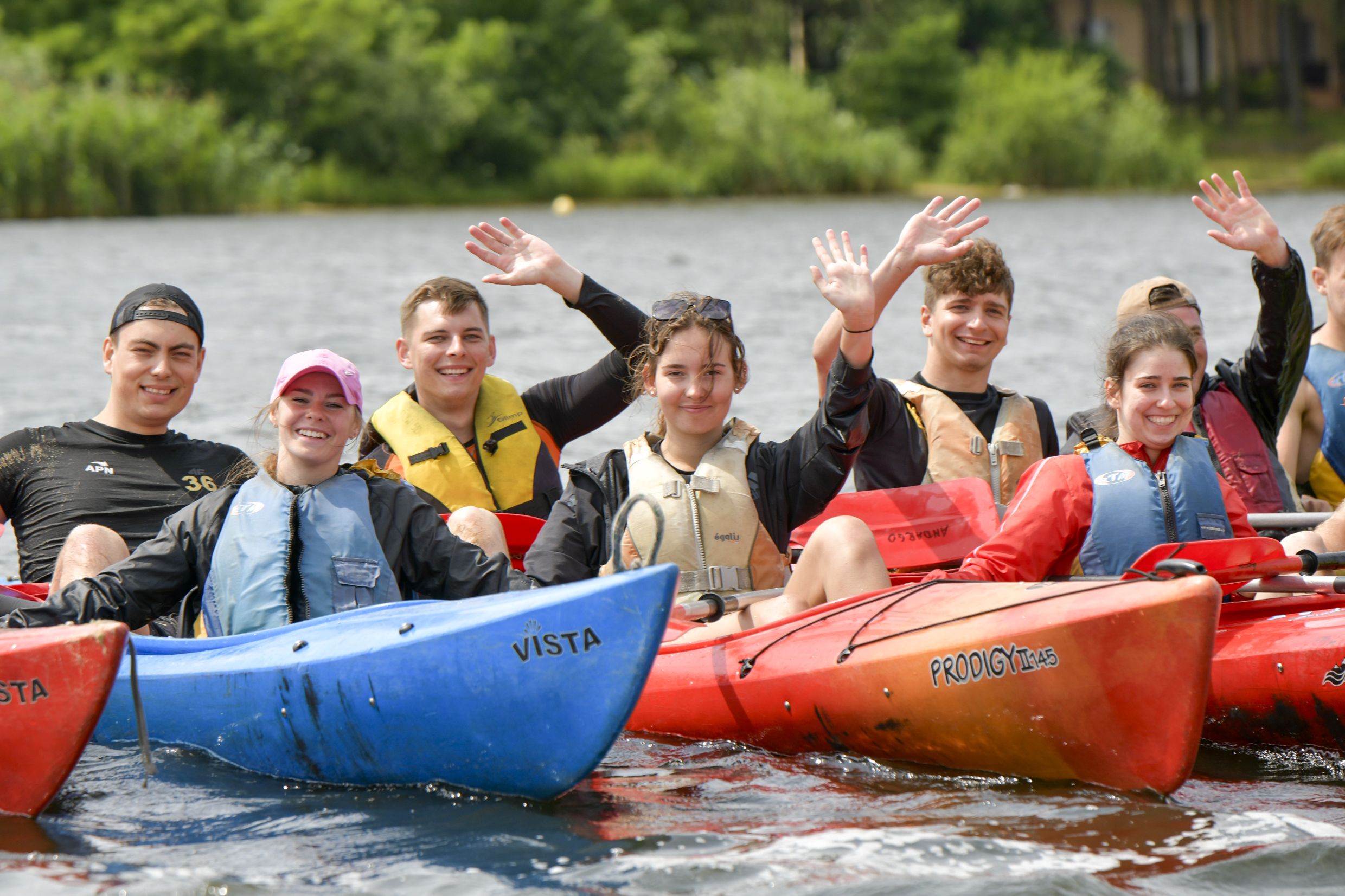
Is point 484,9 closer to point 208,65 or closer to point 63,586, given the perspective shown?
point 208,65

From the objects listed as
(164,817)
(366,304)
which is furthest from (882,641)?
(366,304)

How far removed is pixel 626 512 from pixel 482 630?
27.1 inches

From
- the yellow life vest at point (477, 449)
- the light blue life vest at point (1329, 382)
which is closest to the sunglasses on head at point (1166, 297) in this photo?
the light blue life vest at point (1329, 382)

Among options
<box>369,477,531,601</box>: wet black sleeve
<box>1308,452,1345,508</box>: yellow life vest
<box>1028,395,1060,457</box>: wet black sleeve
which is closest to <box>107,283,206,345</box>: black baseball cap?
<box>369,477,531,601</box>: wet black sleeve

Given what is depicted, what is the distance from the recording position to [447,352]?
16.2ft

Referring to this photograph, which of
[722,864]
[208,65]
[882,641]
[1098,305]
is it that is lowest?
[722,864]

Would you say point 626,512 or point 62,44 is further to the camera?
point 62,44

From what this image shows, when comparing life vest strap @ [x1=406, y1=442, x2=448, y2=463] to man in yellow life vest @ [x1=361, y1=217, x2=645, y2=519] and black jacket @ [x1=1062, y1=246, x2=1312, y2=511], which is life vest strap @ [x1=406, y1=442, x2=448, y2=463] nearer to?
man in yellow life vest @ [x1=361, y1=217, x2=645, y2=519]

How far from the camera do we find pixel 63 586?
12.8 feet

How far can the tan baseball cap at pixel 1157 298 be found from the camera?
4977 millimetres

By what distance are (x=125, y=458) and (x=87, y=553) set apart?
1.91 ft

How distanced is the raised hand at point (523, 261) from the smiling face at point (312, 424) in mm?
987

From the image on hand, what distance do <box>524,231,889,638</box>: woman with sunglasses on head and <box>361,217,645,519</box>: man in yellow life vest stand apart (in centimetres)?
67

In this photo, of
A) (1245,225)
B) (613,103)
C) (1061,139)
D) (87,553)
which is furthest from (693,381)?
(613,103)
